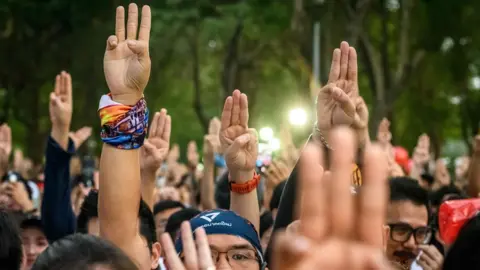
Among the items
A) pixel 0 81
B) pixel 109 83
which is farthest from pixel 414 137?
pixel 109 83

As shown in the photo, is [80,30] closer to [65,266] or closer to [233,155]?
[233,155]

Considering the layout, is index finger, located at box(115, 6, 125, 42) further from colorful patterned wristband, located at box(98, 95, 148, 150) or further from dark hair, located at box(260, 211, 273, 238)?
dark hair, located at box(260, 211, 273, 238)

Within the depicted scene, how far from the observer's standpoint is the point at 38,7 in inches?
962

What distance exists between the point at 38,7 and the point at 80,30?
1.25m

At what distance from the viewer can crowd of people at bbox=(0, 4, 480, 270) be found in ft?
7.20

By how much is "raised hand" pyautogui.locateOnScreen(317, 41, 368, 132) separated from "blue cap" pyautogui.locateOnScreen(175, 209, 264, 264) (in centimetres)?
51

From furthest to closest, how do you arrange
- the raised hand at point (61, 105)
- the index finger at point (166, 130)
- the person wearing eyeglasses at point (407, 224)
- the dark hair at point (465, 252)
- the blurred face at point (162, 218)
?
the blurred face at point (162, 218) → the raised hand at point (61, 105) → the person wearing eyeglasses at point (407, 224) → the index finger at point (166, 130) → the dark hair at point (465, 252)

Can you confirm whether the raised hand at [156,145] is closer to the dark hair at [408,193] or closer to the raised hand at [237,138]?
the raised hand at [237,138]

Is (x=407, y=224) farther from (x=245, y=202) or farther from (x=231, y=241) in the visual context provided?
(x=231, y=241)

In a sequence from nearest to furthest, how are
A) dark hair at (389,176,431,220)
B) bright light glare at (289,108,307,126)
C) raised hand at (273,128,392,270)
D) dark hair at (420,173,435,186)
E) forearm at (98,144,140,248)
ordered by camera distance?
raised hand at (273,128,392,270) → forearm at (98,144,140,248) → dark hair at (389,176,431,220) → dark hair at (420,173,435,186) → bright light glare at (289,108,307,126)

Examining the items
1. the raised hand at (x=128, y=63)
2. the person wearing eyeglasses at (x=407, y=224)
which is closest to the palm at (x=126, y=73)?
the raised hand at (x=128, y=63)

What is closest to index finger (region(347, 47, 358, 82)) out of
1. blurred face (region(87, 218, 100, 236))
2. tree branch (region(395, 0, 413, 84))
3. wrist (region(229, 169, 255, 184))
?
wrist (region(229, 169, 255, 184))

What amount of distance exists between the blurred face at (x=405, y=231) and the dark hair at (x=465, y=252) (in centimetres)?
269

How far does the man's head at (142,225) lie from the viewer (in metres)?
4.11
